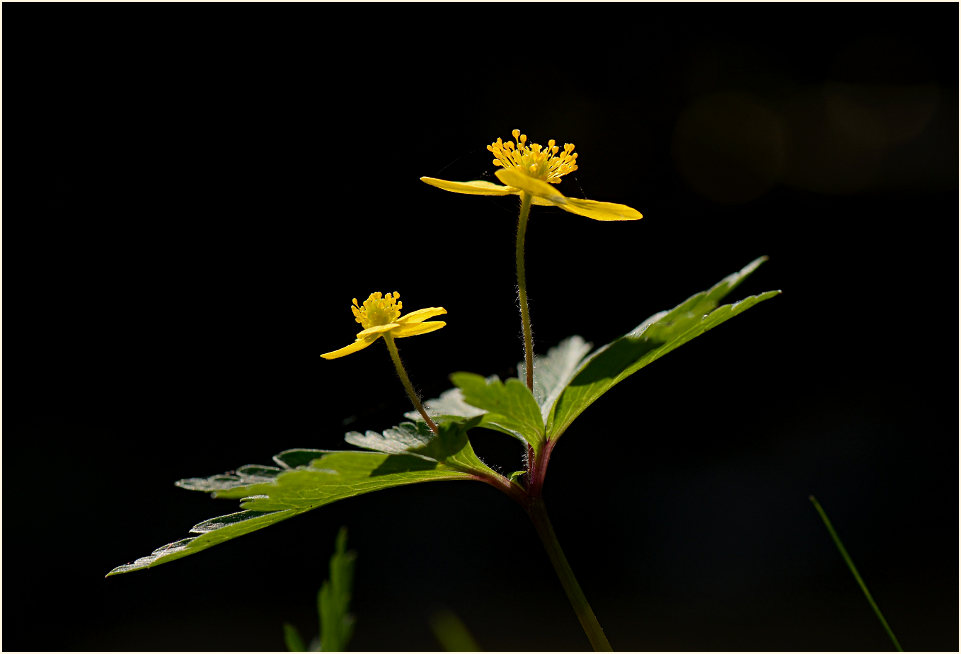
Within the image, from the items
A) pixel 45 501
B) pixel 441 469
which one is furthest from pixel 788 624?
pixel 45 501

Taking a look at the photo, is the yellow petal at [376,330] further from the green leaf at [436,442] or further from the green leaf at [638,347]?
the green leaf at [638,347]

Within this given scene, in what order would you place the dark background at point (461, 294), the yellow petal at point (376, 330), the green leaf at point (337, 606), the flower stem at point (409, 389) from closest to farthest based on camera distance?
1. the green leaf at point (337, 606)
2. the flower stem at point (409, 389)
3. the yellow petal at point (376, 330)
4. the dark background at point (461, 294)

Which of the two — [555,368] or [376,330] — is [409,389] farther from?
[555,368]

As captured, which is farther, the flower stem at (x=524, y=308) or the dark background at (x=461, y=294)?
the dark background at (x=461, y=294)

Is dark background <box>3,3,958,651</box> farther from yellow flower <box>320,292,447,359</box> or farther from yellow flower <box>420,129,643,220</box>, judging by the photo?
yellow flower <box>320,292,447,359</box>

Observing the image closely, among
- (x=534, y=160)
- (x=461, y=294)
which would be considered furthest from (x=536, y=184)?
(x=461, y=294)

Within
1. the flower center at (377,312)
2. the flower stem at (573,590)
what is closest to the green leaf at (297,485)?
the flower stem at (573,590)
